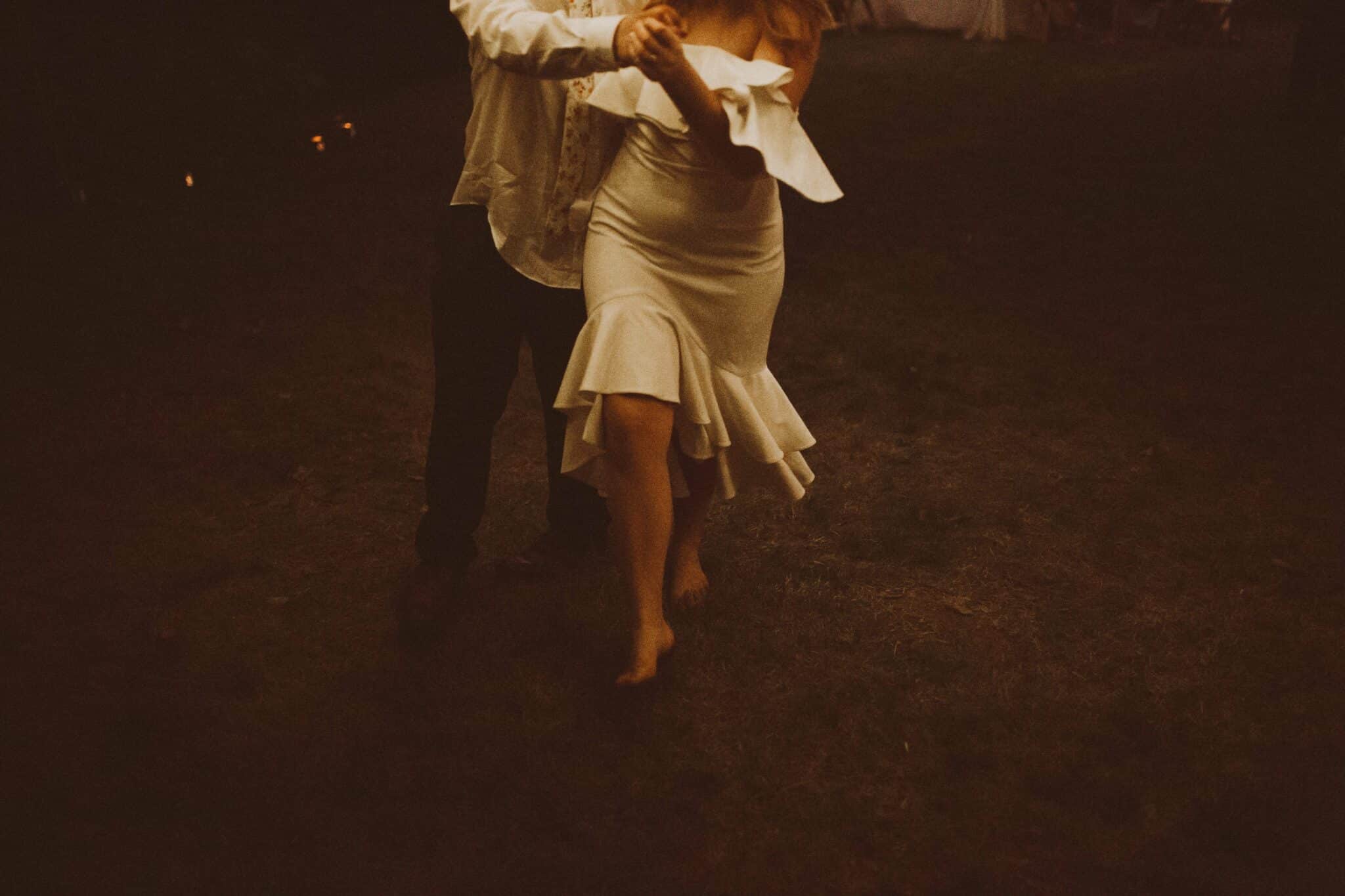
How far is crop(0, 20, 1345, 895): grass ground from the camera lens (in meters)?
2.26

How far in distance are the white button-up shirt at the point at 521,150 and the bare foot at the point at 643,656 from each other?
2.69 ft

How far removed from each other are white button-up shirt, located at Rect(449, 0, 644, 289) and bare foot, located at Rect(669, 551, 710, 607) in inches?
31.7

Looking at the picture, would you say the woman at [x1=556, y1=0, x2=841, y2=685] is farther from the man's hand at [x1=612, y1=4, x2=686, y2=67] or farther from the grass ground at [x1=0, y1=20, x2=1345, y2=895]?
the grass ground at [x1=0, y1=20, x2=1345, y2=895]

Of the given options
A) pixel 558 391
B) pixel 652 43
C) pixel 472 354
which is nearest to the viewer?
pixel 652 43

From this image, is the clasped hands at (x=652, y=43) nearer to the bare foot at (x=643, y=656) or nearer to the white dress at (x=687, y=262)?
the white dress at (x=687, y=262)

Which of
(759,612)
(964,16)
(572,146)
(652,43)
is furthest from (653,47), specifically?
(964,16)

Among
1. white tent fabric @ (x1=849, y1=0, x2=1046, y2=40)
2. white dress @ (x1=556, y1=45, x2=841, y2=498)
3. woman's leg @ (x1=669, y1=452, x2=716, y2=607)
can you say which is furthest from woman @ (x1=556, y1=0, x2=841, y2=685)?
white tent fabric @ (x1=849, y1=0, x2=1046, y2=40)

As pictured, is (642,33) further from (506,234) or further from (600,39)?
(506,234)

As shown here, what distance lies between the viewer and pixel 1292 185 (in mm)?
7023

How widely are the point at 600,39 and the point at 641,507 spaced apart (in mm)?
970

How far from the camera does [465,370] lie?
8.85 feet

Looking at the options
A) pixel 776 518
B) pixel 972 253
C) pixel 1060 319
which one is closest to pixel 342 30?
pixel 972 253

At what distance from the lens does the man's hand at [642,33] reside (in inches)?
79.8

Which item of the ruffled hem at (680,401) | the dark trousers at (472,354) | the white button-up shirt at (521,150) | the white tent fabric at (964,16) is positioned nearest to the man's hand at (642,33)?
the white button-up shirt at (521,150)
